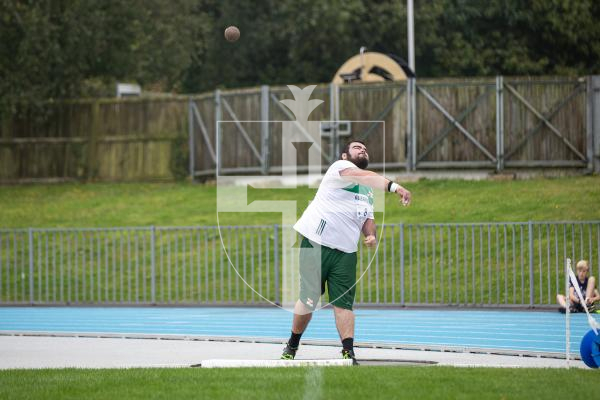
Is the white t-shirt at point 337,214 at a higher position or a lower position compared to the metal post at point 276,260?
higher

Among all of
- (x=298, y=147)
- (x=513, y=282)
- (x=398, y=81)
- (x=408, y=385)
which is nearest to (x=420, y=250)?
(x=513, y=282)

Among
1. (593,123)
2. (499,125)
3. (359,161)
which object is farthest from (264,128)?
(359,161)

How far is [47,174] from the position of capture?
1431 inches

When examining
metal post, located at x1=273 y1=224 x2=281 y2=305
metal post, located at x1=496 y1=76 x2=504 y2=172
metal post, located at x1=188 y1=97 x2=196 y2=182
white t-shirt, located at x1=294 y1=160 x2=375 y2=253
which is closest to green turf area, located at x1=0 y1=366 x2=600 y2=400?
white t-shirt, located at x1=294 y1=160 x2=375 y2=253

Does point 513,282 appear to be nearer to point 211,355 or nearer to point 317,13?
point 211,355

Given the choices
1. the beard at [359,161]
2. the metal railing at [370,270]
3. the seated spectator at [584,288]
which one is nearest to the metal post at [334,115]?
the metal railing at [370,270]

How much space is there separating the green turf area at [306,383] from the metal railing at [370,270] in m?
9.23

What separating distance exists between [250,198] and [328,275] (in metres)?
15.7

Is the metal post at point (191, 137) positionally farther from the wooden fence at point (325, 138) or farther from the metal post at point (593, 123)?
the metal post at point (593, 123)

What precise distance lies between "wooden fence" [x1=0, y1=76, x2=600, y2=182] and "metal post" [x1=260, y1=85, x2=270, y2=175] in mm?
25

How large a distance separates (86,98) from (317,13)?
12.2 m

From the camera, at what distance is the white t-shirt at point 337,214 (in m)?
13.3

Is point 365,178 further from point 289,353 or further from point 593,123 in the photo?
point 593,123

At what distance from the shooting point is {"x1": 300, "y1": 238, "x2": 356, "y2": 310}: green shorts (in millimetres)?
13305
